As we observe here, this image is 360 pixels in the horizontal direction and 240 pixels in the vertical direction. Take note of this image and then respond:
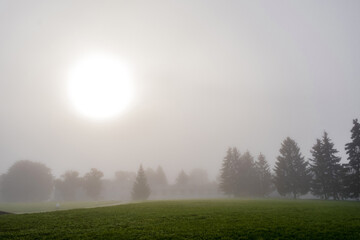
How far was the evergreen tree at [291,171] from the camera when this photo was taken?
174ft

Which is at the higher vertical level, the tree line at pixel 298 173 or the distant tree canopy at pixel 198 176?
the tree line at pixel 298 173

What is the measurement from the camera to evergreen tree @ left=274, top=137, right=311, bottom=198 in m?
53.2

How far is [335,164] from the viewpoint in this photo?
155 ft

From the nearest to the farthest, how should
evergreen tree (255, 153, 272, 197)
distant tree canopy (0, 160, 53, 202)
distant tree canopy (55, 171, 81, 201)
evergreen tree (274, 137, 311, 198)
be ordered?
evergreen tree (274, 137, 311, 198), evergreen tree (255, 153, 272, 197), distant tree canopy (0, 160, 53, 202), distant tree canopy (55, 171, 81, 201)

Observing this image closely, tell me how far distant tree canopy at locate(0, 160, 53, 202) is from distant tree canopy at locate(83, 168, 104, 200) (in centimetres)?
2366

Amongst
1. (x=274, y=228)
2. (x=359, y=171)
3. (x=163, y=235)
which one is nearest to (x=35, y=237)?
(x=163, y=235)

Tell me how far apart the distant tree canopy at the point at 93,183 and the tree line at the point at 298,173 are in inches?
2123

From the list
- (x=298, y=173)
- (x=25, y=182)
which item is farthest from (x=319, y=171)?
(x=25, y=182)

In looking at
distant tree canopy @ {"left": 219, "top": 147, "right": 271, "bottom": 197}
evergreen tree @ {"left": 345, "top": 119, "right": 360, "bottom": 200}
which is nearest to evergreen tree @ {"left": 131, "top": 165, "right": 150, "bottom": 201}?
distant tree canopy @ {"left": 219, "top": 147, "right": 271, "bottom": 197}

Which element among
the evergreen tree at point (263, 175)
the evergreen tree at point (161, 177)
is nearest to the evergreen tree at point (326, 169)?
the evergreen tree at point (263, 175)

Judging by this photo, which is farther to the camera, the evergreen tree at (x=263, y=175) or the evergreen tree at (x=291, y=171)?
the evergreen tree at (x=263, y=175)

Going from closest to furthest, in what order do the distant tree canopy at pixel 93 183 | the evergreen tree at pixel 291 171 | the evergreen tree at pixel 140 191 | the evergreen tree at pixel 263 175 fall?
the evergreen tree at pixel 291 171
the evergreen tree at pixel 263 175
the evergreen tree at pixel 140 191
the distant tree canopy at pixel 93 183

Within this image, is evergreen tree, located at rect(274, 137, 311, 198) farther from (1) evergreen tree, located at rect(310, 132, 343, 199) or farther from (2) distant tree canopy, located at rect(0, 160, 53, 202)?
(2) distant tree canopy, located at rect(0, 160, 53, 202)

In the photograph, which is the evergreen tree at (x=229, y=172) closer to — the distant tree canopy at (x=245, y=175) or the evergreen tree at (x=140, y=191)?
the distant tree canopy at (x=245, y=175)
